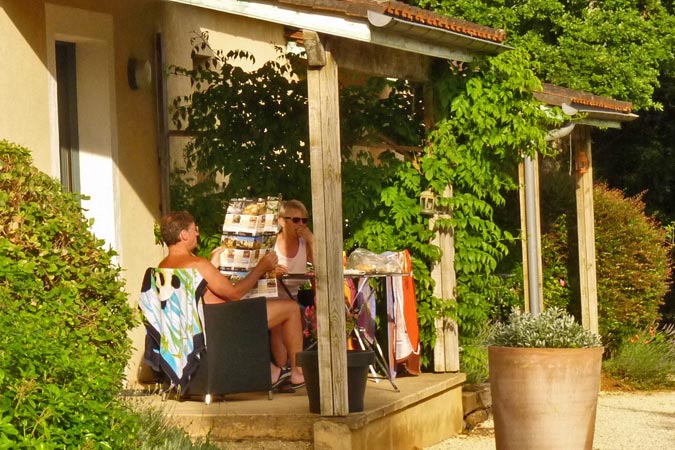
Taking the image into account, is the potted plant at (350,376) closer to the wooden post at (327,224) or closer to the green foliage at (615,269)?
the wooden post at (327,224)

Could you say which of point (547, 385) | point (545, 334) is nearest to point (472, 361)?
point (545, 334)

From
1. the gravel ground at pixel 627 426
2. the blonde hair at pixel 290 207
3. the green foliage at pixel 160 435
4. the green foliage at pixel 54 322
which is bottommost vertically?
the gravel ground at pixel 627 426

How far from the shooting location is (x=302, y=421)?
792cm

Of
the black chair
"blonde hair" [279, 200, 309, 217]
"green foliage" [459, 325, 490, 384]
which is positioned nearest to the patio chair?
the black chair

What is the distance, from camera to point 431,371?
10422mm

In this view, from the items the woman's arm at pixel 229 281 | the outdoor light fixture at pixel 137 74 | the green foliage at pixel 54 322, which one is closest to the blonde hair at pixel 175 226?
the woman's arm at pixel 229 281

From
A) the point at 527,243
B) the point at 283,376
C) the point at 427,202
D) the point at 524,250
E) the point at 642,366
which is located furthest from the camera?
the point at 642,366

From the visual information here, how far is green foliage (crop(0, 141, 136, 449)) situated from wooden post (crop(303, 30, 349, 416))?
145cm

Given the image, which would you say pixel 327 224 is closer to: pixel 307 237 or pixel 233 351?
pixel 233 351

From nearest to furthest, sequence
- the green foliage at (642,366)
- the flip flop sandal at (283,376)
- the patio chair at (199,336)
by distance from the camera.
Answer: the patio chair at (199,336) → the flip flop sandal at (283,376) → the green foliage at (642,366)

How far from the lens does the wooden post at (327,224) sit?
7.89m

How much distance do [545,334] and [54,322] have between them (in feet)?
10.8

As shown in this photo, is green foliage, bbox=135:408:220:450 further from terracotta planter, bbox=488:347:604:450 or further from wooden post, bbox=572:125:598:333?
wooden post, bbox=572:125:598:333

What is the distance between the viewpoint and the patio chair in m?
8.46
